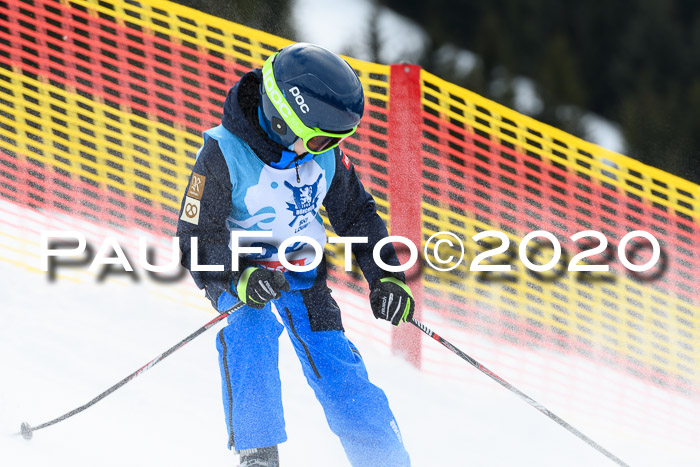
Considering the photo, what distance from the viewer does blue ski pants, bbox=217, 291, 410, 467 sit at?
9.32 ft

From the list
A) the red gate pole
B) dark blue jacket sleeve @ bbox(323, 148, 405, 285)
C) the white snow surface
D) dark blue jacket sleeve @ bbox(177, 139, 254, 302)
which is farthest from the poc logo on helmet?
the red gate pole

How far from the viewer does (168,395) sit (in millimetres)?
4320

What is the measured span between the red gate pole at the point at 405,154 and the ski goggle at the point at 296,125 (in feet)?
6.10

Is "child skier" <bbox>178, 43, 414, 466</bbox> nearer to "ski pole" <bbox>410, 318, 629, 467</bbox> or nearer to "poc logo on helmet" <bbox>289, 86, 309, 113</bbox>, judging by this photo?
"poc logo on helmet" <bbox>289, 86, 309, 113</bbox>

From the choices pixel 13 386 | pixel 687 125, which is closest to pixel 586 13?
pixel 687 125

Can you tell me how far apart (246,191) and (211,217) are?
15 cm

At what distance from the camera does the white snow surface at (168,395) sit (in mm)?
3889

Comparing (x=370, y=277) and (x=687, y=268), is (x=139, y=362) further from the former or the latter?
(x=687, y=268)

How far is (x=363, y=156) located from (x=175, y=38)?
1454 mm

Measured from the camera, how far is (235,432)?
2.82 metres

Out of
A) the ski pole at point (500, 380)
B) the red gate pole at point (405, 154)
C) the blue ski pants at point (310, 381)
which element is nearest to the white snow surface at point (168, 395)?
the red gate pole at point (405, 154)

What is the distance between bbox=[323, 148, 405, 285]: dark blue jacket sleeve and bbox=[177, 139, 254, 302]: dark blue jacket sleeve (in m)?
0.50

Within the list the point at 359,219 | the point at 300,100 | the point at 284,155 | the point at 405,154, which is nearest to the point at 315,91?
the point at 300,100

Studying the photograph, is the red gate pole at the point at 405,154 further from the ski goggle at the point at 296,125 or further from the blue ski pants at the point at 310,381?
the ski goggle at the point at 296,125
